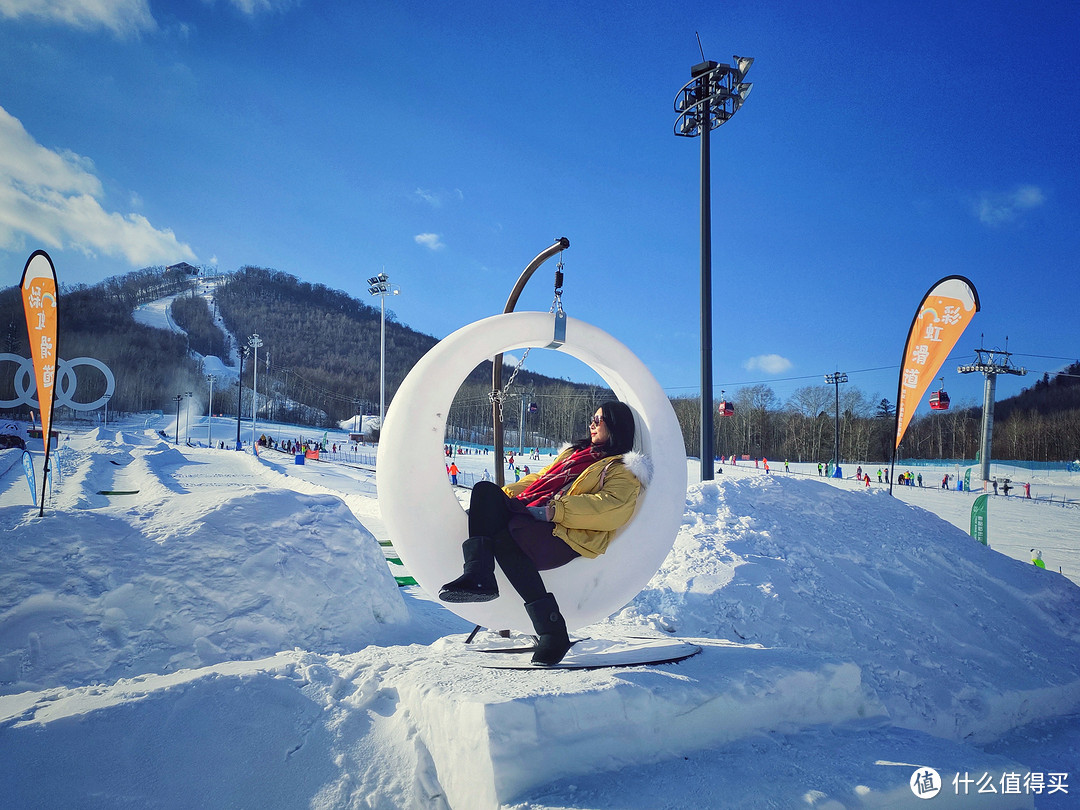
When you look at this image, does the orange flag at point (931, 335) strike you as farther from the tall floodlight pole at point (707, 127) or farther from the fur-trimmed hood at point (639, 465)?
the fur-trimmed hood at point (639, 465)

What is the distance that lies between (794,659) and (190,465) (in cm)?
3104

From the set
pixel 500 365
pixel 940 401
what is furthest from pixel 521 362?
pixel 940 401

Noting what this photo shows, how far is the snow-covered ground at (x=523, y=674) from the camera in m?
2.51

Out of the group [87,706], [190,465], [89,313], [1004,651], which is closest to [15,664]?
[87,706]

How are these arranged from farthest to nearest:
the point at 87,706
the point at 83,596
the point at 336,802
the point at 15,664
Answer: the point at 83,596
the point at 15,664
the point at 87,706
the point at 336,802

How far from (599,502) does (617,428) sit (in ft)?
1.94

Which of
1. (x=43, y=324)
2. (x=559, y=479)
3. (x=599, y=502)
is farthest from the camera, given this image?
(x=43, y=324)

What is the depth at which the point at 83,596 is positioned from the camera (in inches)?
200

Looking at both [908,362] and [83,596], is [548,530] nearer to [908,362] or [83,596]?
[83,596]

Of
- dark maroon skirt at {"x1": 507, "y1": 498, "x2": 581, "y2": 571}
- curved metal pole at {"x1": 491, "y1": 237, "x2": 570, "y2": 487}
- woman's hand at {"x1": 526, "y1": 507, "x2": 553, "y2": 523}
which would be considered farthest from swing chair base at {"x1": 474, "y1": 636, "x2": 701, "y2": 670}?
curved metal pole at {"x1": 491, "y1": 237, "x2": 570, "y2": 487}

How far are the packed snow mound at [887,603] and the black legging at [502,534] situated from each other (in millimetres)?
2412

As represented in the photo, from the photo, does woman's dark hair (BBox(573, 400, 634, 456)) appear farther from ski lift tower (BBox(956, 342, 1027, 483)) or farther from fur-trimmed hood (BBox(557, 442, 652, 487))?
ski lift tower (BBox(956, 342, 1027, 483))

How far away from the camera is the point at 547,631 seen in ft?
11.0

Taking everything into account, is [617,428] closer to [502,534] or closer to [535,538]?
[535,538]
